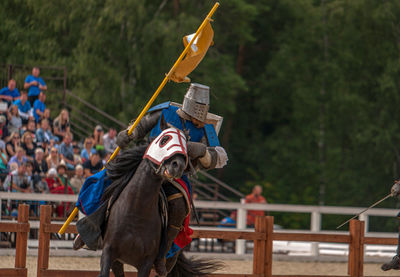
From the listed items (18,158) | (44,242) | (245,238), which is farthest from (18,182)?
(245,238)

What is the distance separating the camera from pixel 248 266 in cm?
1275

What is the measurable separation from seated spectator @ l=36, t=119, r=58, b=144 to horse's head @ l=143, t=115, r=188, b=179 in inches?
338

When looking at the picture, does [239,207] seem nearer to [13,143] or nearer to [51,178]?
[51,178]

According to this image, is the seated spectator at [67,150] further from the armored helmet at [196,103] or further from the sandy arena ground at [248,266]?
the armored helmet at [196,103]

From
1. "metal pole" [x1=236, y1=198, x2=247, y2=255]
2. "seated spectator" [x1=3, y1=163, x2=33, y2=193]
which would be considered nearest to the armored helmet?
"seated spectator" [x1=3, y1=163, x2=33, y2=193]

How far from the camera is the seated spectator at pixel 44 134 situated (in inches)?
586

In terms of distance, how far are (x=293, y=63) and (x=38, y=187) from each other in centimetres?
1649

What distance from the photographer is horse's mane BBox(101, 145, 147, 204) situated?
22.8ft

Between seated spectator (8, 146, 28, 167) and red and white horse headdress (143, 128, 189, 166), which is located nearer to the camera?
red and white horse headdress (143, 128, 189, 166)

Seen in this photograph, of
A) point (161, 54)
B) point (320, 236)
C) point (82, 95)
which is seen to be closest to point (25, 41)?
point (82, 95)

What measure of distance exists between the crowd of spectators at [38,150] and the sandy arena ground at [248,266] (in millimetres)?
1147

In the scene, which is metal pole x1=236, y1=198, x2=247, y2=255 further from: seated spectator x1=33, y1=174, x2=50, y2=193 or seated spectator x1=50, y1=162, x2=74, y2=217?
seated spectator x1=33, y1=174, x2=50, y2=193

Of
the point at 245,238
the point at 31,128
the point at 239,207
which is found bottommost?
the point at 245,238

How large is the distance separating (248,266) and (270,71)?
1712cm
